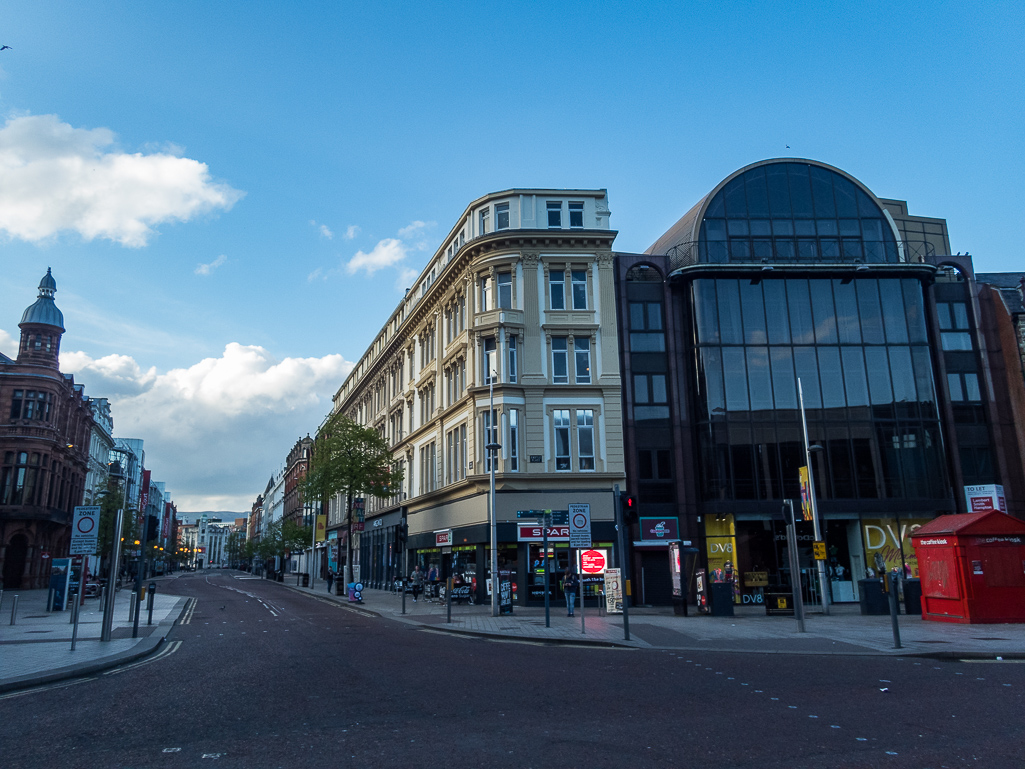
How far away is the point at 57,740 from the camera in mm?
8109

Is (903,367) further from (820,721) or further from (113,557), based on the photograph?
(113,557)

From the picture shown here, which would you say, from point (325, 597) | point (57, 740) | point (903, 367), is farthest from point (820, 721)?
point (325, 597)

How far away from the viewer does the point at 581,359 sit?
3497 centimetres

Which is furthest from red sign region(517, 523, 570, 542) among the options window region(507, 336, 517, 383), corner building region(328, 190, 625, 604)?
window region(507, 336, 517, 383)

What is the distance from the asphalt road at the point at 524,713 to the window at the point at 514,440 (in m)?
17.9

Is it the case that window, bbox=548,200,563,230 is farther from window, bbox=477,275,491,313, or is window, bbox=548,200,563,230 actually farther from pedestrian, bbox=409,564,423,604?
pedestrian, bbox=409,564,423,604

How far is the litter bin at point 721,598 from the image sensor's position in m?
25.8

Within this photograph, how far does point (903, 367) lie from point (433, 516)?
86.1 ft

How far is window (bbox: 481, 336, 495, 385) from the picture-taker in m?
35.0

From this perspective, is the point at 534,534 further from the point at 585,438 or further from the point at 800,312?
the point at 800,312

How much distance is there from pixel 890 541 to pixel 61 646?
32.7 meters

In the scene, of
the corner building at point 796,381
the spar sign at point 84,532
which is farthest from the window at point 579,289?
the spar sign at point 84,532

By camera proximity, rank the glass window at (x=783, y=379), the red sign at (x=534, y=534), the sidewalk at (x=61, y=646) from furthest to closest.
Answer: the glass window at (x=783, y=379), the red sign at (x=534, y=534), the sidewalk at (x=61, y=646)

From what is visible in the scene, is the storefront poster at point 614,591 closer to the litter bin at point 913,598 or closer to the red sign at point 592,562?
the red sign at point 592,562
